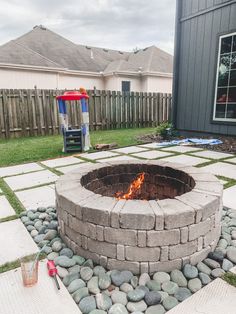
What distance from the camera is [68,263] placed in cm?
173

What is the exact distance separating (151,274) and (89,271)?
0.43 m

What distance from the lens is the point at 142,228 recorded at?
1585 mm

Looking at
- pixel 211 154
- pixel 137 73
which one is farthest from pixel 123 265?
pixel 137 73

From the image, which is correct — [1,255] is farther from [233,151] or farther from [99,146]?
[233,151]

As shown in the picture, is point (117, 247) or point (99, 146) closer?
point (117, 247)

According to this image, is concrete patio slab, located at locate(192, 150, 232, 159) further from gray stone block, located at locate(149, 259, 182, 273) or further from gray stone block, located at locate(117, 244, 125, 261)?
gray stone block, located at locate(117, 244, 125, 261)

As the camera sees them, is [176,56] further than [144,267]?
Yes

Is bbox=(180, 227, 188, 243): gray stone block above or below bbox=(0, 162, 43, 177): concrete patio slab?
above

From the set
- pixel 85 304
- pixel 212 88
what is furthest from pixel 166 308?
pixel 212 88

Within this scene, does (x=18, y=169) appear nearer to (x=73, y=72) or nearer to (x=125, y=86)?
(x=73, y=72)

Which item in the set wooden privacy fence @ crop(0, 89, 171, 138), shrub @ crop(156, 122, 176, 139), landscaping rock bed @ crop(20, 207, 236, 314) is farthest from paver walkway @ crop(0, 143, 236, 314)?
wooden privacy fence @ crop(0, 89, 171, 138)

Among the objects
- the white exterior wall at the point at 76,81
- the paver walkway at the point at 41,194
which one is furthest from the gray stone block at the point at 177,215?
the white exterior wall at the point at 76,81

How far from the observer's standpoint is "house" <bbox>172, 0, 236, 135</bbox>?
5812mm

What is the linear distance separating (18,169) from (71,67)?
463 inches
